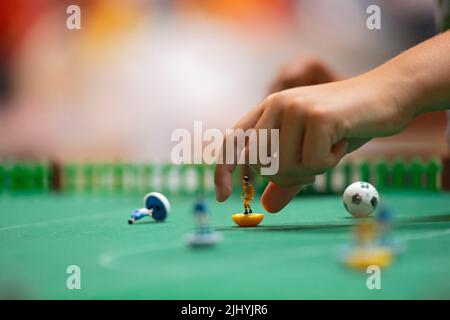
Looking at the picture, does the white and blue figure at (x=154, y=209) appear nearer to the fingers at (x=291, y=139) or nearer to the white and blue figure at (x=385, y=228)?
the fingers at (x=291, y=139)

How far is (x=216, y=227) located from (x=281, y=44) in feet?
19.0

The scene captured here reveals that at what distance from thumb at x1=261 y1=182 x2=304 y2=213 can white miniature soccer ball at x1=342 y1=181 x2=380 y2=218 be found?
1080mm

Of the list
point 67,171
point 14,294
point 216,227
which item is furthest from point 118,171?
point 14,294

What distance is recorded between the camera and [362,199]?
350 centimetres

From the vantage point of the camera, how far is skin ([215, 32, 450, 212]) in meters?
1.97

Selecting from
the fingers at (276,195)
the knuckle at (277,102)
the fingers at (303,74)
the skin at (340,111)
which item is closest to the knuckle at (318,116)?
the skin at (340,111)

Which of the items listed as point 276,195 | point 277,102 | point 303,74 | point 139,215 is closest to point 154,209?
point 139,215

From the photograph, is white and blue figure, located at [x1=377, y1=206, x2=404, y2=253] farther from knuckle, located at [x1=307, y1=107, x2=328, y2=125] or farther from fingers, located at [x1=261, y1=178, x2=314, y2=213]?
fingers, located at [x1=261, y1=178, x2=314, y2=213]

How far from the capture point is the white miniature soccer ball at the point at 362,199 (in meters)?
3.48

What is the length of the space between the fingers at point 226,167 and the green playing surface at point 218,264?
172 mm

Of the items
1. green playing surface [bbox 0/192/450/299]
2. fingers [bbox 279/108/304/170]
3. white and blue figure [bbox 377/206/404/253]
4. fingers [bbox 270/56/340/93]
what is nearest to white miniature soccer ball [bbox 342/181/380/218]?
green playing surface [bbox 0/192/450/299]

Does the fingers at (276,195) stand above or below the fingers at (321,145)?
below

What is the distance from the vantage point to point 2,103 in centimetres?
870

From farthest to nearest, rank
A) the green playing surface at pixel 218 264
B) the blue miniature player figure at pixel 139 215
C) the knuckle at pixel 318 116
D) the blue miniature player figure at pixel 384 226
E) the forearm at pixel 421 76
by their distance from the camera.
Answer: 1. the blue miniature player figure at pixel 139 215
2. the forearm at pixel 421 76
3. the knuckle at pixel 318 116
4. the green playing surface at pixel 218 264
5. the blue miniature player figure at pixel 384 226
